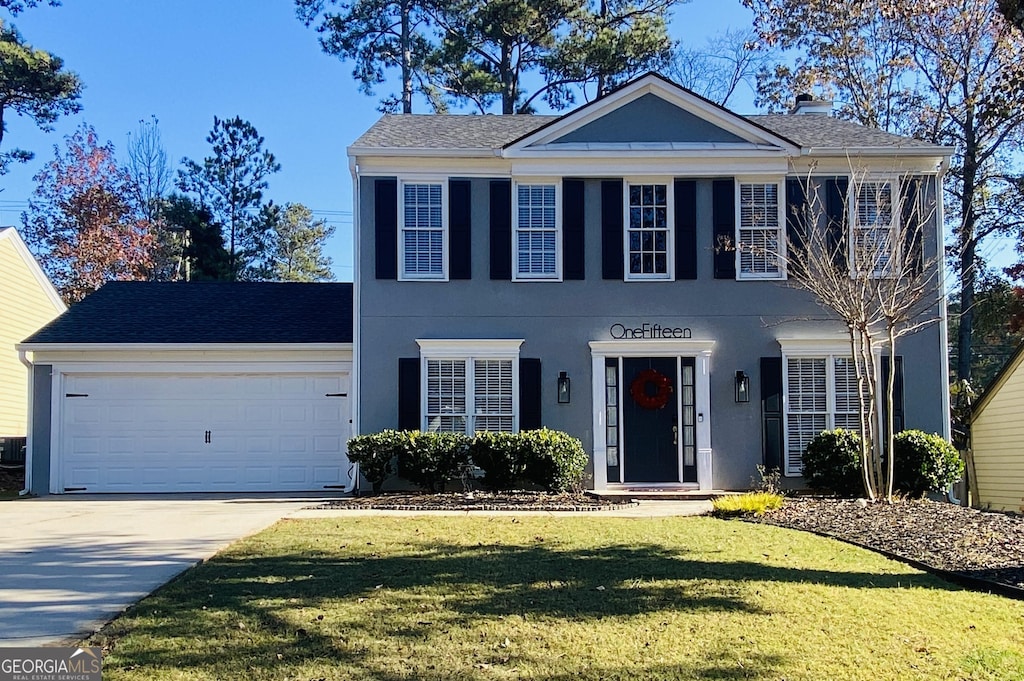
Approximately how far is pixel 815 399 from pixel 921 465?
199cm

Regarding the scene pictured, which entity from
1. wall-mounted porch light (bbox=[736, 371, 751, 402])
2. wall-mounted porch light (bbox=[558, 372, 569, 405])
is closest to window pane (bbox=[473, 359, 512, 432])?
wall-mounted porch light (bbox=[558, 372, 569, 405])

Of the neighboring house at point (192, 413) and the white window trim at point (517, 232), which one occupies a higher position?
the white window trim at point (517, 232)

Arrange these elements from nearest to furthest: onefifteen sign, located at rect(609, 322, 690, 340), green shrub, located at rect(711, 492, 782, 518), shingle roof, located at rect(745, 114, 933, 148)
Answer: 1. green shrub, located at rect(711, 492, 782, 518)
2. onefifteen sign, located at rect(609, 322, 690, 340)
3. shingle roof, located at rect(745, 114, 933, 148)

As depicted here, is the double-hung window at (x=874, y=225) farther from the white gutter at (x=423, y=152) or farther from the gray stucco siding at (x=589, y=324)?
the white gutter at (x=423, y=152)

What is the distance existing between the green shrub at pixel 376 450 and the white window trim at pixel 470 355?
76 cm

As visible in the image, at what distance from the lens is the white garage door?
1589 cm

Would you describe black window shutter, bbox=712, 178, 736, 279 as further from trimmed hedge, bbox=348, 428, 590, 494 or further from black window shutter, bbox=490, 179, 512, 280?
trimmed hedge, bbox=348, 428, 590, 494

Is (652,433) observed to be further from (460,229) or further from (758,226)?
(460,229)

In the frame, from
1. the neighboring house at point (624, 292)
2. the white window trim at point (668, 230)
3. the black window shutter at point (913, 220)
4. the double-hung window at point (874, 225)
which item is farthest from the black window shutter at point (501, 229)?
the black window shutter at point (913, 220)

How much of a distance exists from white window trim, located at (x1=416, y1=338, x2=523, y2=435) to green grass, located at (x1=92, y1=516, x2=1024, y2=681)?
20.2 ft

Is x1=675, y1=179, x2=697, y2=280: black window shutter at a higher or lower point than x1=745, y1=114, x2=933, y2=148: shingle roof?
lower

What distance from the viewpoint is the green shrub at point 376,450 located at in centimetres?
1423

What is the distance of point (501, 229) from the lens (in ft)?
50.1

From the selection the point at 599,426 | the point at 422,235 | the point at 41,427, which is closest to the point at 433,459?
the point at 599,426
